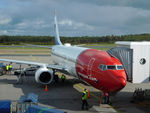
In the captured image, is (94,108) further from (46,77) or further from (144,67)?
(46,77)

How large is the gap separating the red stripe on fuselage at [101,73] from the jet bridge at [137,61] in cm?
63

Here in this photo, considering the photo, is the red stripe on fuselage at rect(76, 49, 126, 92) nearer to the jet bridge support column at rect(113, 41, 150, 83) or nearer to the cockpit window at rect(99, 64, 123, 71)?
the cockpit window at rect(99, 64, 123, 71)

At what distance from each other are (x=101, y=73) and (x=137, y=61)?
2596mm

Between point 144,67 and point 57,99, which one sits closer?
point 144,67

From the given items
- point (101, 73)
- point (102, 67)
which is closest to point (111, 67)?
point (102, 67)

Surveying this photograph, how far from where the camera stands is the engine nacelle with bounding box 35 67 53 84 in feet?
72.2

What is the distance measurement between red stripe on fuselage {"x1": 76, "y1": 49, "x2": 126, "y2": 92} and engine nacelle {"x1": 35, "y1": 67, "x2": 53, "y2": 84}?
481 cm

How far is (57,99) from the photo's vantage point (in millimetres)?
18359

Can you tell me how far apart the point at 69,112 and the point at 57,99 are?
3.63m

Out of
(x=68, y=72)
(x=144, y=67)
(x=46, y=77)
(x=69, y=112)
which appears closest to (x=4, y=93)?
(x=46, y=77)

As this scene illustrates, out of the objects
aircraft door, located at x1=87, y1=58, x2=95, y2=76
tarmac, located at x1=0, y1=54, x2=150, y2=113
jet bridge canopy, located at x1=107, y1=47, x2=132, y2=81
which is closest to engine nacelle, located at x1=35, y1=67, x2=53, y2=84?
tarmac, located at x1=0, y1=54, x2=150, y2=113

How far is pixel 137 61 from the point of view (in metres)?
15.5

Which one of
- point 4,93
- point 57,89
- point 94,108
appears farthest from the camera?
point 57,89

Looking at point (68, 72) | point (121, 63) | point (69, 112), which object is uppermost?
point (121, 63)
